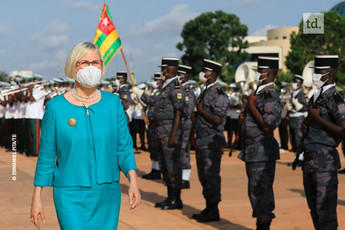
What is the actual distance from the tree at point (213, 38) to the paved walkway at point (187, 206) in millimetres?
53418

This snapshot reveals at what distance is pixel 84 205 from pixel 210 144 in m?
4.10

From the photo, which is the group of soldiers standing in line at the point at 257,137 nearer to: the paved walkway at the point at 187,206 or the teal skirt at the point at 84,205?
the paved walkway at the point at 187,206

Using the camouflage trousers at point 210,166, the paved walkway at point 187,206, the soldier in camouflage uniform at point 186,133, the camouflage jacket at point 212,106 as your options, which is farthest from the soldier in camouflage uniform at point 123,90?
the camouflage trousers at point 210,166

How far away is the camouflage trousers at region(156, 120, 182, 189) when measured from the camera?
8680 mm

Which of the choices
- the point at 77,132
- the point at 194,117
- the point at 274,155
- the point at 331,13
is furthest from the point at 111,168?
the point at 331,13

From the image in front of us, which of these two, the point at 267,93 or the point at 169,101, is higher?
the point at 267,93

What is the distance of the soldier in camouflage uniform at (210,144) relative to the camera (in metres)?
7.78

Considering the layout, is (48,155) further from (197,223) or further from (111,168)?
(197,223)

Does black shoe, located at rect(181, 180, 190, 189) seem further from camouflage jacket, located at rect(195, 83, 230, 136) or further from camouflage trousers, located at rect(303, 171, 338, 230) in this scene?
camouflage trousers, located at rect(303, 171, 338, 230)

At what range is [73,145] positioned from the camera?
154 inches

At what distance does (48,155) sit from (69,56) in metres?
0.67

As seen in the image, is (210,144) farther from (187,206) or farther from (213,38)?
(213,38)

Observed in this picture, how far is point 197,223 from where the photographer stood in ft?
25.3

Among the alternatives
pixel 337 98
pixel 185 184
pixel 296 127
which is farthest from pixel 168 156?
pixel 296 127
